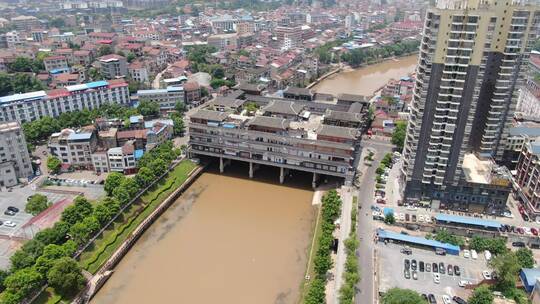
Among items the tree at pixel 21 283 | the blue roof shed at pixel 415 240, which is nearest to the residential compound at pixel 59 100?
the tree at pixel 21 283

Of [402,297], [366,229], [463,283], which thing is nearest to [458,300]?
[463,283]

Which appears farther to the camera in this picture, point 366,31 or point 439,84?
point 366,31

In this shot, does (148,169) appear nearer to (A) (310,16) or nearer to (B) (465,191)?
(B) (465,191)

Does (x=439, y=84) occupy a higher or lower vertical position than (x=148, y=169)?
higher

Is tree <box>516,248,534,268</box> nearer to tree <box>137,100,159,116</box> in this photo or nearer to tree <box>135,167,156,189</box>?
tree <box>135,167,156,189</box>

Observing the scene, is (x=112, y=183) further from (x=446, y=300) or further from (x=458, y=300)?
(x=458, y=300)

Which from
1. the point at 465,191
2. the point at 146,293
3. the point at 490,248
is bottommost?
the point at 146,293

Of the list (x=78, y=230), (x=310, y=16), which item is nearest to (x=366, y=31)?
(x=310, y=16)
